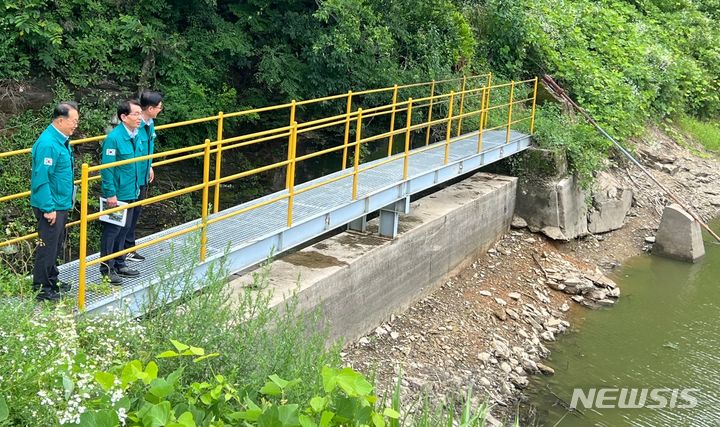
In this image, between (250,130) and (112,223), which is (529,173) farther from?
(112,223)

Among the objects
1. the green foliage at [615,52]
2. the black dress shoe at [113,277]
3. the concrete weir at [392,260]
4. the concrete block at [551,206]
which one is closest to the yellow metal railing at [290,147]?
the black dress shoe at [113,277]

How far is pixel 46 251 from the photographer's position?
18.6ft

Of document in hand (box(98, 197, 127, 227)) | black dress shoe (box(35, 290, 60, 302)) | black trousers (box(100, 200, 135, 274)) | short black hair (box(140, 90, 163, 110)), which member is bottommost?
black dress shoe (box(35, 290, 60, 302))

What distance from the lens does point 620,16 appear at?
21.9m

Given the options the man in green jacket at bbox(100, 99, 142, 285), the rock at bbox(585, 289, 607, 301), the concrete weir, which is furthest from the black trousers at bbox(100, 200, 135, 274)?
the rock at bbox(585, 289, 607, 301)

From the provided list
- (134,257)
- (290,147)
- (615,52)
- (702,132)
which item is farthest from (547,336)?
(702,132)

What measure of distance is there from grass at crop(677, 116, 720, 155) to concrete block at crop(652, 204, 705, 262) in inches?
291

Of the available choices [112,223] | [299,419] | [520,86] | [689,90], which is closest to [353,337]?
[112,223]

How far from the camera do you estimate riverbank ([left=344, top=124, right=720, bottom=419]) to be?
884 centimetres

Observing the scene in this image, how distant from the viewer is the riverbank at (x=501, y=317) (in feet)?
29.0

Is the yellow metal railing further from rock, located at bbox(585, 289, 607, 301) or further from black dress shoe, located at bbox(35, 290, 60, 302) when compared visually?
rock, located at bbox(585, 289, 607, 301)

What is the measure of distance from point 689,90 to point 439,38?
31.9 feet

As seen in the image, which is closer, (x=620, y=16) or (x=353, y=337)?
(x=353, y=337)

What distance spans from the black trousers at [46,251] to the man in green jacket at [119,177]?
1.73 ft
